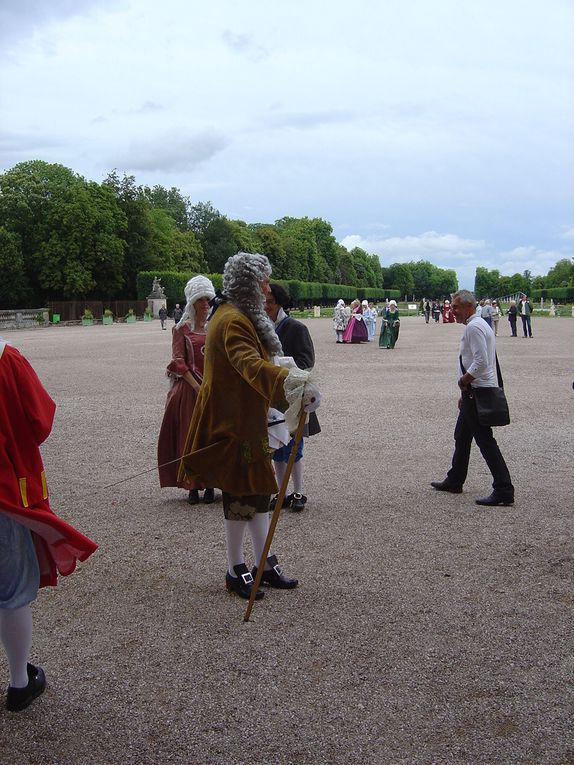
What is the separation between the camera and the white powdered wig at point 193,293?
6516mm

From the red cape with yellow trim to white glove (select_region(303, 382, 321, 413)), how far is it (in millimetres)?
1311

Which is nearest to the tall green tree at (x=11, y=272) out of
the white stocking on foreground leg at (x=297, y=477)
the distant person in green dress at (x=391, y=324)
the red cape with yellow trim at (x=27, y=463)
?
the distant person in green dress at (x=391, y=324)

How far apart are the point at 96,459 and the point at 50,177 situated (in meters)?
73.3

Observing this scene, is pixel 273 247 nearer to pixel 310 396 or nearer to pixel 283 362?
pixel 283 362

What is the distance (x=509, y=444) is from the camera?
30.1 feet

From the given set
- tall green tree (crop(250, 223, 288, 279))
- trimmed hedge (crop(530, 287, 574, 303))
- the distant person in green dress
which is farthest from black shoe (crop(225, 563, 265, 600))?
trimmed hedge (crop(530, 287, 574, 303))

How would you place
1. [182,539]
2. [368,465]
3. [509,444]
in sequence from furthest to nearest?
[509,444] → [368,465] → [182,539]

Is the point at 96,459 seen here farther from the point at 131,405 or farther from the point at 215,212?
the point at 215,212

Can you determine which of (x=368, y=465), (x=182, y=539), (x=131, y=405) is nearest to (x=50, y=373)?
(x=131, y=405)

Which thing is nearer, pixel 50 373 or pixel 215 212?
pixel 50 373

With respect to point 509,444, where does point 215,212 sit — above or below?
above

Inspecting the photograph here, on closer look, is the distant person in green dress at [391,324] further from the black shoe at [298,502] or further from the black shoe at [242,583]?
the black shoe at [242,583]

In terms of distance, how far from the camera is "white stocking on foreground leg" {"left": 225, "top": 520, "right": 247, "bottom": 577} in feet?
14.9

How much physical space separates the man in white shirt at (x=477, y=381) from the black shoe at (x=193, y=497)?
2.27m
